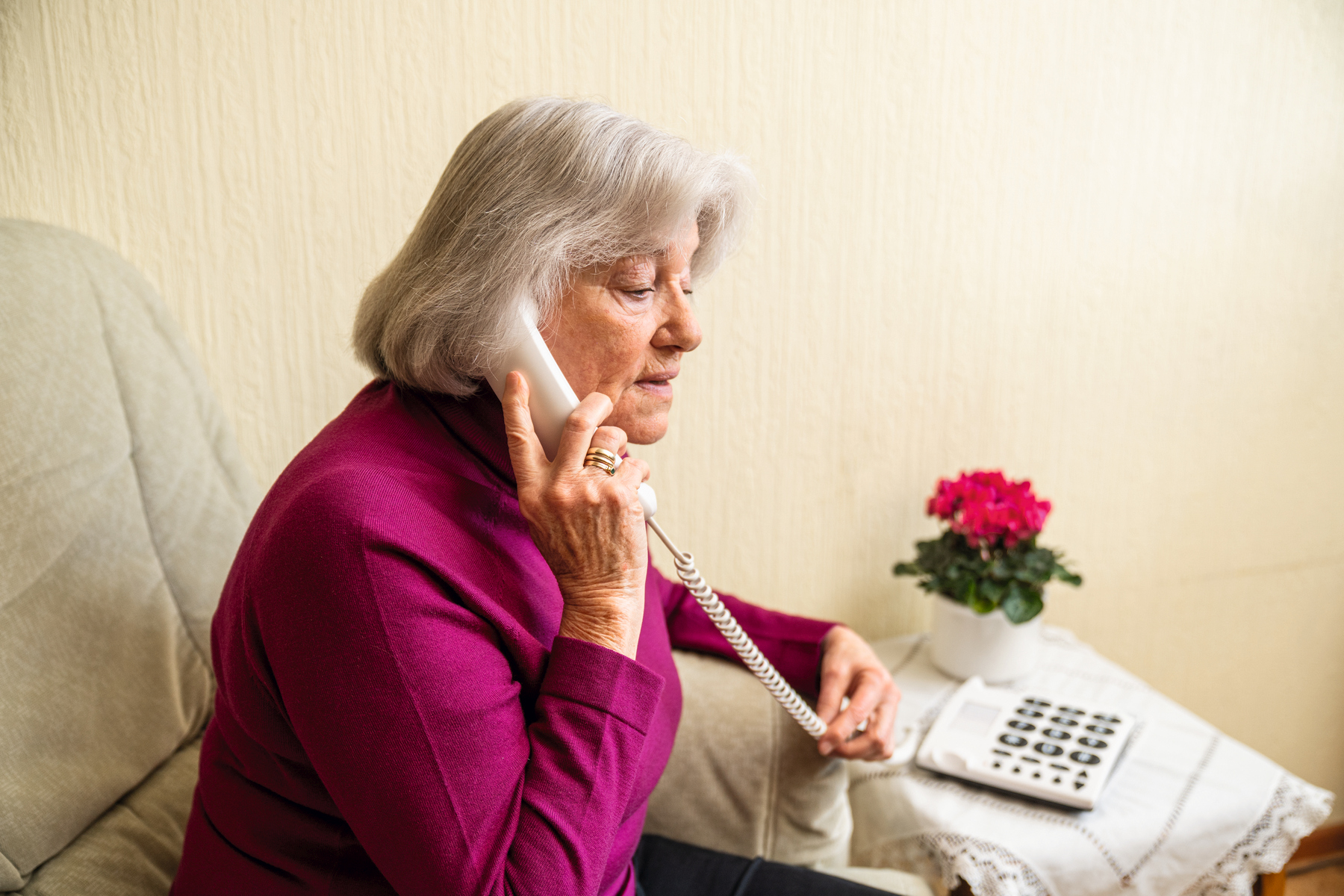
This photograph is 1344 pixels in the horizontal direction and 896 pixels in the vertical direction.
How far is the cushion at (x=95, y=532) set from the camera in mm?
854

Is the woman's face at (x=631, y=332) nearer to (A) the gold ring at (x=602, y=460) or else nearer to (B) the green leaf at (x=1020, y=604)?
(A) the gold ring at (x=602, y=460)

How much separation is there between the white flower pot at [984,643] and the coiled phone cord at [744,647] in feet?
1.49

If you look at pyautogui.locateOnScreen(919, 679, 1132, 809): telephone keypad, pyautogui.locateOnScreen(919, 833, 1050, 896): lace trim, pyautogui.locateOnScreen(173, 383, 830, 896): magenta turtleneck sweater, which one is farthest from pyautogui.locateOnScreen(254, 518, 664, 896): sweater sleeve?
pyautogui.locateOnScreen(919, 679, 1132, 809): telephone keypad

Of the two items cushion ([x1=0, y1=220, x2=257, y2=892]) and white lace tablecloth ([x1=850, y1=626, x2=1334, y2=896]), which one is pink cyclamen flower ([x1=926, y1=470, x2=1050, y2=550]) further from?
cushion ([x1=0, y1=220, x2=257, y2=892])

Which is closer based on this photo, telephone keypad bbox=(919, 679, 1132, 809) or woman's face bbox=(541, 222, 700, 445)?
woman's face bbox=(541, 222, 700, 445)

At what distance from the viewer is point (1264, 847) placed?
1160 mm

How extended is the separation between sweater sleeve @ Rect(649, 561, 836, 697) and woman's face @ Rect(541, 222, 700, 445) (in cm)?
30

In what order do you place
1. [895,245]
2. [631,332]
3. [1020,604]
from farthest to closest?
[895,245]
[1020,604]
[631,332]

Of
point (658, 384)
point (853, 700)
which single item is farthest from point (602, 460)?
point (853, 700)

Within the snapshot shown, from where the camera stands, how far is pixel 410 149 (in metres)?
1.28

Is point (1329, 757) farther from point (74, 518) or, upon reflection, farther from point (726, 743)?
point (74, 518)

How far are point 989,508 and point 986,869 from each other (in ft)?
1.85

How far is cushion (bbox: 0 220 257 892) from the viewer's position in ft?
2.80

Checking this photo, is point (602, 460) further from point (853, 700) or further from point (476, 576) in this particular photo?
point (853, 700)
